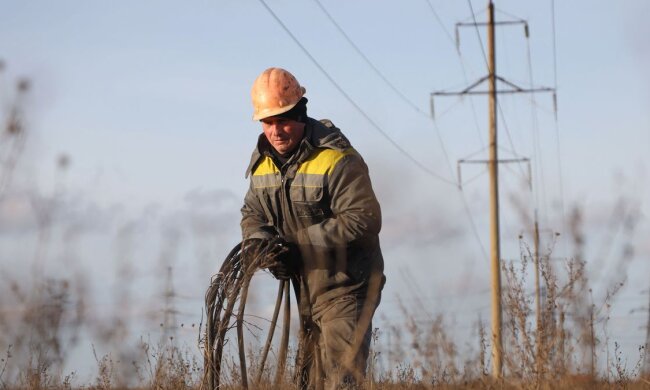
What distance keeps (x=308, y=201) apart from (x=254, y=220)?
438 mm

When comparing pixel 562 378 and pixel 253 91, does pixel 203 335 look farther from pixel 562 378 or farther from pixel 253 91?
pixel 562 378

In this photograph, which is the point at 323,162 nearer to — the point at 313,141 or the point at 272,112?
the point at 313,141

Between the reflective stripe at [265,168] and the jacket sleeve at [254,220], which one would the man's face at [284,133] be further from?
the jacket sleeve at [254,220]

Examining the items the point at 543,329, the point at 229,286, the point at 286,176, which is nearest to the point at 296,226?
the point at 286,176

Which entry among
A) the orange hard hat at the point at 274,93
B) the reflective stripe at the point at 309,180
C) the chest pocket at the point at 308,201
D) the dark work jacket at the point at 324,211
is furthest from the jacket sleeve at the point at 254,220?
the orange hard hat at the point at 274,93

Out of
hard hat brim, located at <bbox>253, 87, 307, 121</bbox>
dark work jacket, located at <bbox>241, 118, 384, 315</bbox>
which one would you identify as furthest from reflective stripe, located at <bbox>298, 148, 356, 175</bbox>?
hard hat brim, located at <bbox>253, 87, 307, 121</bbox>

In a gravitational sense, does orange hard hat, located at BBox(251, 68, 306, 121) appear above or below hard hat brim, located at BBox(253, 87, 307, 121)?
above

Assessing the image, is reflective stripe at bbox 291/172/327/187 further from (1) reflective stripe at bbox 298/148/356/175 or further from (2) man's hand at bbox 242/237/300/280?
(2) man's hand at bbox 242/237/300/280

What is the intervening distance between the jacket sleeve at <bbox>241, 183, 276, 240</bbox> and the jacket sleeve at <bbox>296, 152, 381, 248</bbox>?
22 cm

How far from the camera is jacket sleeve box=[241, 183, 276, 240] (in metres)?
6.92

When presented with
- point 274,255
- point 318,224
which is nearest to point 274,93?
point 318,224

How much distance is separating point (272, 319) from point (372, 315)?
1.94 feet

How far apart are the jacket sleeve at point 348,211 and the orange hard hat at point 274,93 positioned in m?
0.53

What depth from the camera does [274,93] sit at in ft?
23.2
